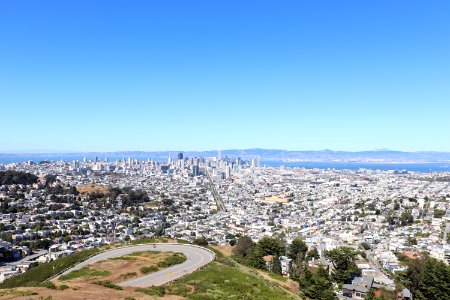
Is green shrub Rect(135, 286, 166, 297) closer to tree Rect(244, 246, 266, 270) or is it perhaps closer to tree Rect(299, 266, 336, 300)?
tree Rect(299, 266, 336, 300)

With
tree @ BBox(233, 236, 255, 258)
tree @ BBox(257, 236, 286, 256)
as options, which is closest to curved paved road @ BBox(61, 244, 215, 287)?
tree @ BBox(233, 236, 255, 258)

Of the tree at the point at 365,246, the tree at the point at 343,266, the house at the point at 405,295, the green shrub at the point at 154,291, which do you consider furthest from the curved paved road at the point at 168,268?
the tree at the point at 365,246

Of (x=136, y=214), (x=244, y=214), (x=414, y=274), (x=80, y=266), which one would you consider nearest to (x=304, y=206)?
(x=244, y=214)

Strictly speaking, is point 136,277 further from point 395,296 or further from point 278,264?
point 395,296

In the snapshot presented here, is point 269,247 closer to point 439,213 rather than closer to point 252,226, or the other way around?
point 252,226

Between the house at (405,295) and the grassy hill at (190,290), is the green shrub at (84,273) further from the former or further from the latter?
the house at (405,295)
